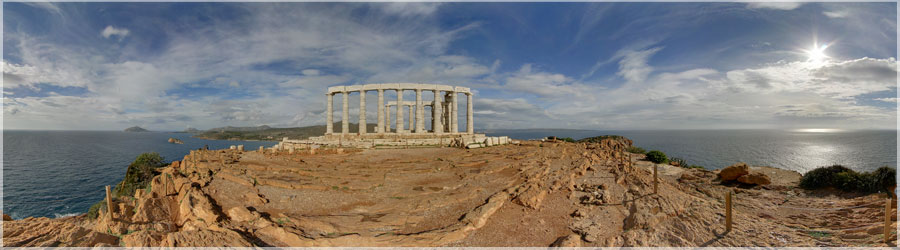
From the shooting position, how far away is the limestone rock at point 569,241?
26.6 ft

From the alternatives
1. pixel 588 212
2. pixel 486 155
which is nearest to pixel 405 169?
pixel 486 155

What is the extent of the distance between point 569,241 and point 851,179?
2048cm

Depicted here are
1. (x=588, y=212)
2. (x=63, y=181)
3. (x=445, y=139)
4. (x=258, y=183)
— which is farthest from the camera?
(x=63, y=181)

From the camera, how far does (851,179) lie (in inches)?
663

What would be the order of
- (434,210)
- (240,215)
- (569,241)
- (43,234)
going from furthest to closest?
(43,234), (434,210), (240,215), (569,241)

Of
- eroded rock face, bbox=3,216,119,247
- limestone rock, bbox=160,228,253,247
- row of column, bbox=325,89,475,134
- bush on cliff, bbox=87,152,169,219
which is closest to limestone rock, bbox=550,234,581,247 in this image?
limestone rock, bbox=160,228,253,247

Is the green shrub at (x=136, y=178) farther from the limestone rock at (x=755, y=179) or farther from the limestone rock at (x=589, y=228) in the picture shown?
the limestone rock at (x=755, y=179)

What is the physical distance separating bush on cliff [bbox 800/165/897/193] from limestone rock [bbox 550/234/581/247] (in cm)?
1888

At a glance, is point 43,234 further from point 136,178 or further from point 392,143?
point 136,178

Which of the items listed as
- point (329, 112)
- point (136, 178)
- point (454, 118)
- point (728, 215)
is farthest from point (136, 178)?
point (728, 215)

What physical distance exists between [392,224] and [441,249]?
2590mm

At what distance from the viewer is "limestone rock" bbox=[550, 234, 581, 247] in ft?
26.6

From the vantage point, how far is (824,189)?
17953mm

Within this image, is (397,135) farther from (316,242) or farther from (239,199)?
(316,242)
